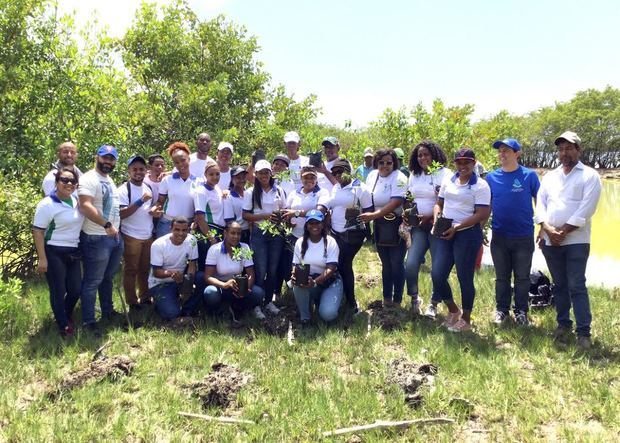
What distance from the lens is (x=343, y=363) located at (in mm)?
4523

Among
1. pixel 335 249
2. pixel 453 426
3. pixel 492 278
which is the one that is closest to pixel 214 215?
pixel 335 249

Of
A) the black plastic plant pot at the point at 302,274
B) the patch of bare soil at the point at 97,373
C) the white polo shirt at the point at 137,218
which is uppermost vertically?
the white polo shirt at the point at 137,218

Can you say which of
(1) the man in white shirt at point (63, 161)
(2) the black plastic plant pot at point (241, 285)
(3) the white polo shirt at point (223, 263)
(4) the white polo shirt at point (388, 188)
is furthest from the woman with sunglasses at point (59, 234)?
(4) the white polo shirt at point (388, 188)

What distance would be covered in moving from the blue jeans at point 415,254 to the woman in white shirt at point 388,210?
0.10 meters

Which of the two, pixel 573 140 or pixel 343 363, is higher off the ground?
pixel 573 140

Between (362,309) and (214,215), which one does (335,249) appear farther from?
(214,215)

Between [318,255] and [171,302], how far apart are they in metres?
1.93

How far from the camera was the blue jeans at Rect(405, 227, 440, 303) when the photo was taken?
5.56 metres

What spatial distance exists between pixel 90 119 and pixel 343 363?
6439mm

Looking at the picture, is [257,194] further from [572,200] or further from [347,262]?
[572,200]

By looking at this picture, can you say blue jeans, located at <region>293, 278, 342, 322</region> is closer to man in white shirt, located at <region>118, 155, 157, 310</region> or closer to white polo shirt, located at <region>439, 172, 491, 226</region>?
white polo shirt, located at <region>439, 172, 491, 226</region>

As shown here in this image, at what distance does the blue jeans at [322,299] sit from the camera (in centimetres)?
544

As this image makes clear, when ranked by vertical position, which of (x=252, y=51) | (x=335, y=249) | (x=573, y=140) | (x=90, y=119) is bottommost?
(x=335, y=249)

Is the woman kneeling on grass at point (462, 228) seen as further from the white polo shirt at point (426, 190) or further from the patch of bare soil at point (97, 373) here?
the patch of bare soil at point (97, 373)
